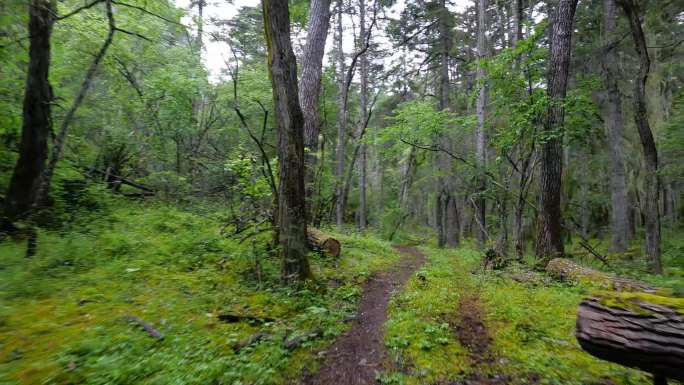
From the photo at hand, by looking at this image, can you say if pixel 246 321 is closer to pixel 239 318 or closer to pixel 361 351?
pixel 239 318

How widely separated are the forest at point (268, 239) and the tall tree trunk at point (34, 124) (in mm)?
29

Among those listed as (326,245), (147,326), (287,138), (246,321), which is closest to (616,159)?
(326,245)

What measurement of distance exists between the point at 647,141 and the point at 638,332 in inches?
305

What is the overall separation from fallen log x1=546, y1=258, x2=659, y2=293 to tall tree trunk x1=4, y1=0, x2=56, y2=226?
10.2m

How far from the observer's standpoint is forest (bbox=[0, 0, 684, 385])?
3.34 meters

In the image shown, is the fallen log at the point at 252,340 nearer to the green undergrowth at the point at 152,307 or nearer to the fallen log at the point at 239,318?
the green undergrowth at the point at 152,307

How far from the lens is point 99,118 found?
391 inches

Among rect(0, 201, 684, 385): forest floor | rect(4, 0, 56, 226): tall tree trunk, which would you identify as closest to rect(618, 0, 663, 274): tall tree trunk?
rect(0, 201, 684, 385): forest floor

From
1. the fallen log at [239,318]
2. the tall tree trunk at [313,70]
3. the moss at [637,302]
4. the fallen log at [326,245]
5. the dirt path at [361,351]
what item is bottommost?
the dirt path at [361,351]

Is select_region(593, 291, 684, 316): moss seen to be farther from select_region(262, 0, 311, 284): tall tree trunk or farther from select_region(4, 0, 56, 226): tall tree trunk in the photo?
select_region(4, 0, 56, 226): tall tree trunk

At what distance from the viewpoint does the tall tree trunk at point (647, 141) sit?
25.4ft

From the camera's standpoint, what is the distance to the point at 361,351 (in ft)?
13.3

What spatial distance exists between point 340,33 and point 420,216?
21.9 meters

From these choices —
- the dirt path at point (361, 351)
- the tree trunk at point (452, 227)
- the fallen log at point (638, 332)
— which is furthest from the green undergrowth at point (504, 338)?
the tree trunk at point (452, 227)
